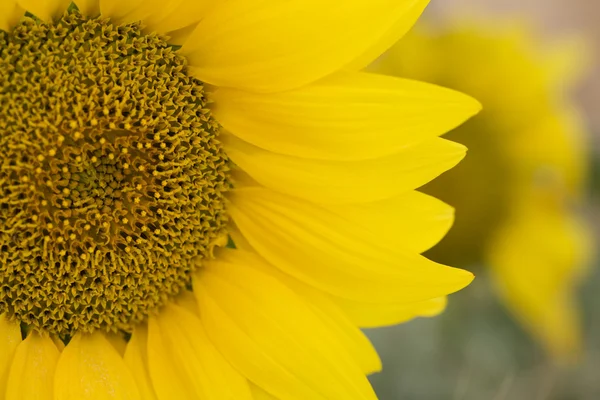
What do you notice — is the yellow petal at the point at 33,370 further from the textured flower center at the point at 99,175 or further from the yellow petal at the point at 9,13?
the yellow petal at the point at 9,13

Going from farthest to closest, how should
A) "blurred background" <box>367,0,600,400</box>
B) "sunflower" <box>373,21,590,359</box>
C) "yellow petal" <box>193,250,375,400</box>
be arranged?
"blurred background" <box>367,0,600,400</box> → "sunflower" <box>373,21,590,359</box> → "yellow petal" <box>193,250,375,400</box>

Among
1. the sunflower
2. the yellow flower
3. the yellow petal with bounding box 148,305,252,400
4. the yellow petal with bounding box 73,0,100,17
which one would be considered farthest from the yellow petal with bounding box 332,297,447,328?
the sunflower

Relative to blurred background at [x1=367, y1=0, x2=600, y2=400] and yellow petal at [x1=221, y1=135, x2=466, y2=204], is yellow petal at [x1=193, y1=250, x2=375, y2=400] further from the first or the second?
blurred background at [x1=367, y1=0, x2=600, y2=400]

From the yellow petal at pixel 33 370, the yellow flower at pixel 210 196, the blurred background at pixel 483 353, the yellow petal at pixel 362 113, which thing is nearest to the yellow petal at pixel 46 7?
the yellow flower at pixel 210 196

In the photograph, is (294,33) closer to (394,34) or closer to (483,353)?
(394,34)

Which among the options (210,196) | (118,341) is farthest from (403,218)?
(118,341)

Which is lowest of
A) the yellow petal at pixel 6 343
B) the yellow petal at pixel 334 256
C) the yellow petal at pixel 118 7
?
the yellow petal at pixel 6 343
